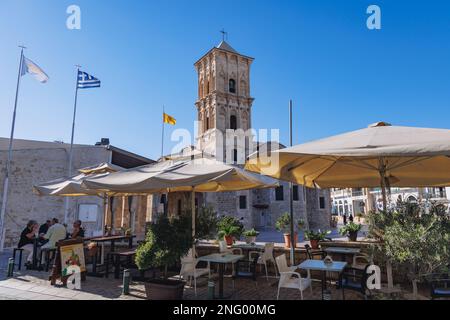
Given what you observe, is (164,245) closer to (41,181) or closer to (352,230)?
(352,230)

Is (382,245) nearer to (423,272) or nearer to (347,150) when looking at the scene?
(423,272)

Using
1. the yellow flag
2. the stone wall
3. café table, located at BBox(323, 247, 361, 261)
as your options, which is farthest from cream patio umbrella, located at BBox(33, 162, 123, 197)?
the yellow flag

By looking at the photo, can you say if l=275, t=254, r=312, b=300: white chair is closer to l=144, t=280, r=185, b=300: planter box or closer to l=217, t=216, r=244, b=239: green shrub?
l=144, t=280, r=185, b=300: planter box

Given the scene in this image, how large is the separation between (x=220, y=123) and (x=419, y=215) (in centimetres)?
3090

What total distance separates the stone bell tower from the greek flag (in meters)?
18.8

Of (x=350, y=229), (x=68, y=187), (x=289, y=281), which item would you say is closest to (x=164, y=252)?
(x=289, y=281)

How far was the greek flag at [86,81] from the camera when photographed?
48.1 ft

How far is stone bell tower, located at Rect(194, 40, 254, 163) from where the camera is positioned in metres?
34.1

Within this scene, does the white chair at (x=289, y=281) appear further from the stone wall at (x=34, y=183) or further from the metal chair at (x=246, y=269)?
the stone wall at (x=34, y=183)

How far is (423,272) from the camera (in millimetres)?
3363

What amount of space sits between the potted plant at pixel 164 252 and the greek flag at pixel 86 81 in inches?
476

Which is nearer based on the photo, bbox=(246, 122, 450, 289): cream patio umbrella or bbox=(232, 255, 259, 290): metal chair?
bbox=(246, 122, 450, 289): cream patio umbrella

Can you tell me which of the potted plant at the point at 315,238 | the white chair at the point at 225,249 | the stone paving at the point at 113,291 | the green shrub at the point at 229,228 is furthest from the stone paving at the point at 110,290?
the green shrub at the point at 229,228

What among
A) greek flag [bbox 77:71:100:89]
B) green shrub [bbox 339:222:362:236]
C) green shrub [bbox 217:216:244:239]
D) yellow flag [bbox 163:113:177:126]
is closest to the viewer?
green shrub [bbox 339:222:362:236]
